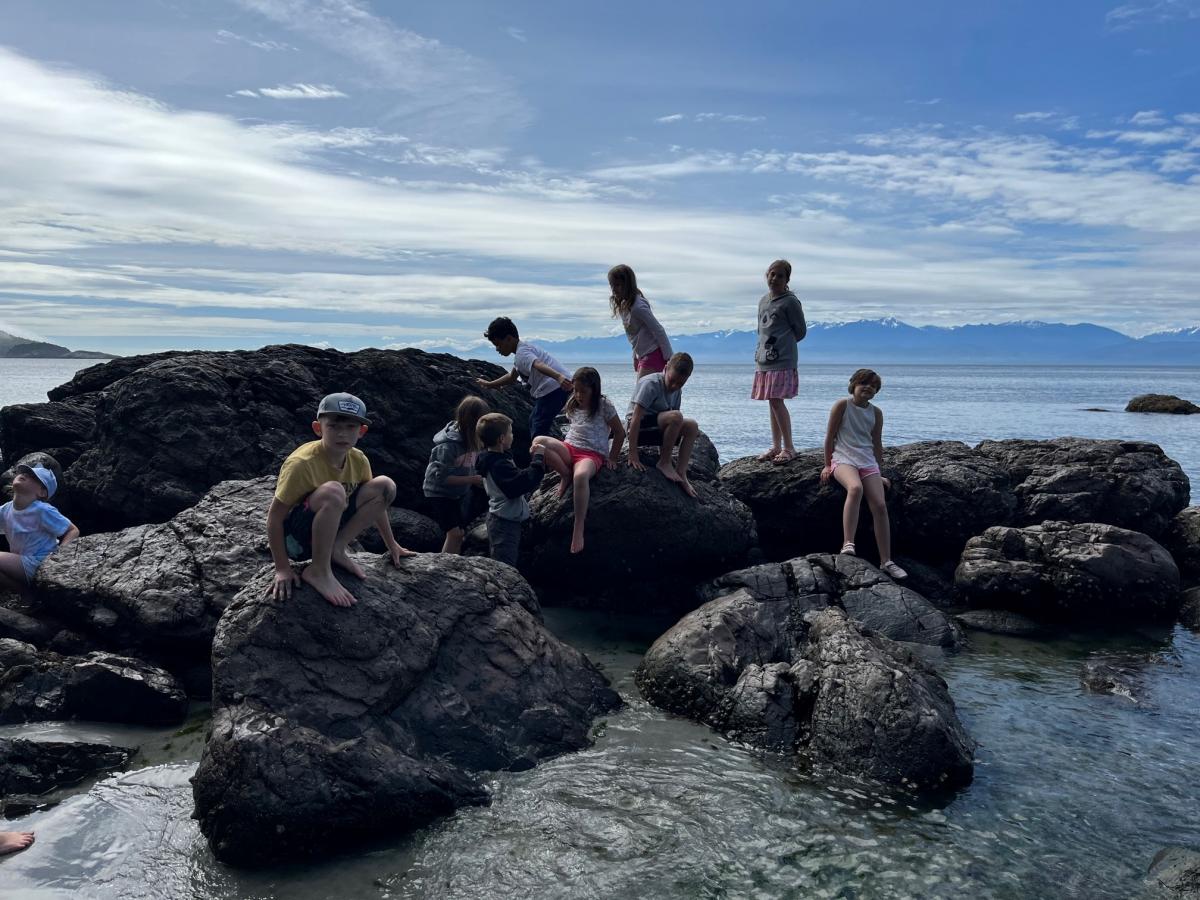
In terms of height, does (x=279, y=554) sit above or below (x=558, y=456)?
below

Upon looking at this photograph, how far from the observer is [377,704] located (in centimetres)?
711

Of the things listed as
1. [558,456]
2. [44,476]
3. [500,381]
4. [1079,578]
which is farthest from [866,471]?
[44,476]

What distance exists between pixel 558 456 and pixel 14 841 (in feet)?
22.2

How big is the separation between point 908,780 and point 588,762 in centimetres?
252

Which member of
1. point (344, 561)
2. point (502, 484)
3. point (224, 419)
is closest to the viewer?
point (344, 561)

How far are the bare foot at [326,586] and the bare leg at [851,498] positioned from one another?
687cm

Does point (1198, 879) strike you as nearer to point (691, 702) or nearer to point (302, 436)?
point (691, 702)

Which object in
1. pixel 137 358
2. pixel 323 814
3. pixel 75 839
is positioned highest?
pixel 137 358

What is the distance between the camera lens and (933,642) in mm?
10664

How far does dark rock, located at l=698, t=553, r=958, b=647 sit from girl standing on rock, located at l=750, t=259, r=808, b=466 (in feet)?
8.40

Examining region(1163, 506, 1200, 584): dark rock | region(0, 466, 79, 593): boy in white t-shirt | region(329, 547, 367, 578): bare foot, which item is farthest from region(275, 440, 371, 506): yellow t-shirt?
region(1163, 506, 1200, 584): dark rock

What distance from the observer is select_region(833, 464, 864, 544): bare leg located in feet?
39.1

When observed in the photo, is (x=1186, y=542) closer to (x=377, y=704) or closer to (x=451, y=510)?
(x=451, y=510)

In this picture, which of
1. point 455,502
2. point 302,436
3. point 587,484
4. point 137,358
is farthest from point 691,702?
point 137,358
